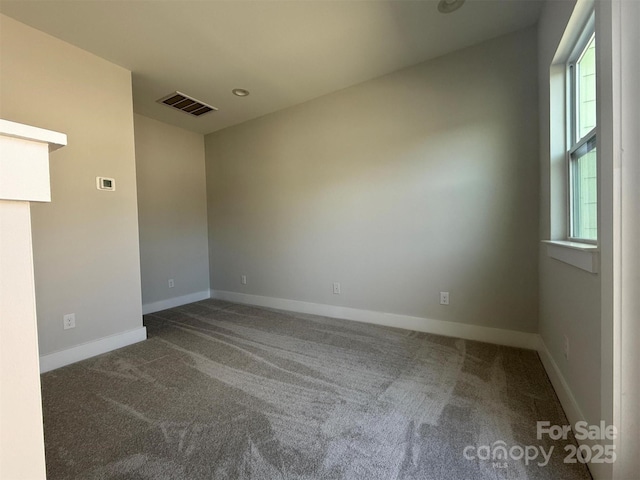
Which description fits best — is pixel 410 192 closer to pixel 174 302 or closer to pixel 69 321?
A: pixel 69 321

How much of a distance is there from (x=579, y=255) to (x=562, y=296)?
0.50 meters

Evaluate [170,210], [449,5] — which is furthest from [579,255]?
[170,210]

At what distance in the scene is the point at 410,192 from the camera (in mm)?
2756

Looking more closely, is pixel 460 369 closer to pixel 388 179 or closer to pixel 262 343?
pixel 262 343

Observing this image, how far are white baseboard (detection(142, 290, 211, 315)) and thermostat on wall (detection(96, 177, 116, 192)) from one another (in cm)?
174

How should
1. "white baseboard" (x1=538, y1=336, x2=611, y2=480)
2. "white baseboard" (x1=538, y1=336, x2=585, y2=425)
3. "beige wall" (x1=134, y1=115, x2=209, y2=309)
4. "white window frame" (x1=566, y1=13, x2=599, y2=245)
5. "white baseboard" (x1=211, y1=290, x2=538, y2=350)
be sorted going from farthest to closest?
"beige wall" (x1=134, y1=115, x2=209, y2=309), "white baseboard" (x1=211, y1=290, x2=538, y2=350), "white window frame" (x1=566, y1=13, x2=599, y2=245), "white baseboard" (x1=538, y1=336, x2=585, y2=425), "white baseboard" (x1=538, y1=336, x2=611, y2=480)

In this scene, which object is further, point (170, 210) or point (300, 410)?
point (170, 210)

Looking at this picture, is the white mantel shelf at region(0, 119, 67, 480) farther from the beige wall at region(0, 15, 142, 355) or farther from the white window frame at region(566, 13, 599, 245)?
the white window frame at region(566, 13, 599, 245)

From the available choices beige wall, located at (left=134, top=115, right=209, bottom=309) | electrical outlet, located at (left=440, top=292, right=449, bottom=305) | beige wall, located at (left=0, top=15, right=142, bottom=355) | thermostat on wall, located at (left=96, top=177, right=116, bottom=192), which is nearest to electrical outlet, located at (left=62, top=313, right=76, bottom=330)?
beige wall, located at (left=0, top=15, right=142, bottom=355)

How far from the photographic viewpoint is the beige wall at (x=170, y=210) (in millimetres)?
3609

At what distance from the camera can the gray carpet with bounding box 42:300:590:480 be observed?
1210 millimetres

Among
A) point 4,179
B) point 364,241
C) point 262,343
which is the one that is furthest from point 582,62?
point 262,343

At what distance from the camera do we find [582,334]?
1325 millimetres

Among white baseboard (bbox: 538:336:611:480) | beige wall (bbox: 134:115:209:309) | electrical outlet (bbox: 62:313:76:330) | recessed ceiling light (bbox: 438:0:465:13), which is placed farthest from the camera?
beige wall (bbox: 134:115:209:309)
